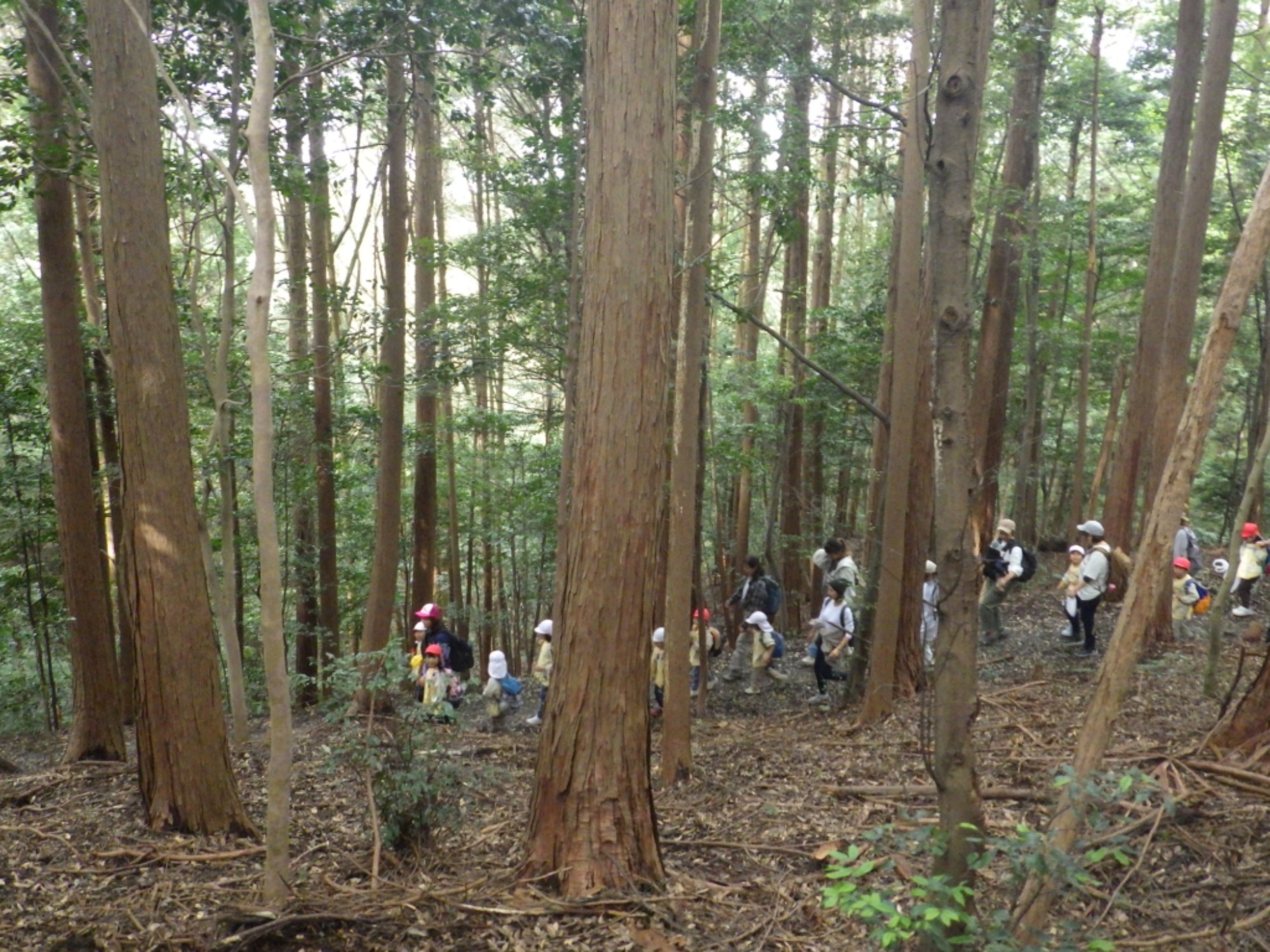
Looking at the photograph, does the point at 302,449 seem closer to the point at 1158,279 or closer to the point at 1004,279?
the point at 1004,279

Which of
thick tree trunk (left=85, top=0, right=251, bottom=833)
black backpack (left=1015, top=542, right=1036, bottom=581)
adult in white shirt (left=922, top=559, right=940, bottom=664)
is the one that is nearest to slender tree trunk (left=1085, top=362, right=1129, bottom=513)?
black backpack (left=1015, top=542, right=1036, bottom=581)

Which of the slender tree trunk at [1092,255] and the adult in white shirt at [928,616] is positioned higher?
the slender tree trunk at [1092,255]

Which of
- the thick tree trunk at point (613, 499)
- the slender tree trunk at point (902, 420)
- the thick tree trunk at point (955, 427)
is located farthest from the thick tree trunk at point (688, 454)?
the thick tree trunk at point (955, 427)

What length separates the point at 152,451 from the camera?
621 cm

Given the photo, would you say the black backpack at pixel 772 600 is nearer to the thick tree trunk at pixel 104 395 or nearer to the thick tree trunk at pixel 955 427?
the thick tree trunk at pixel 104 395

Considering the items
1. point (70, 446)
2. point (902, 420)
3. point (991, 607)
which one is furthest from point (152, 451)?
point (991, 607)

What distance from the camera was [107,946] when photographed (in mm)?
4691

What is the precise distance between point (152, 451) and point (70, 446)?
346 centimetres

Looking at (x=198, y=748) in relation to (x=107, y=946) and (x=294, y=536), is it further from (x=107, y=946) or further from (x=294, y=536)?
(x=294, y=536)

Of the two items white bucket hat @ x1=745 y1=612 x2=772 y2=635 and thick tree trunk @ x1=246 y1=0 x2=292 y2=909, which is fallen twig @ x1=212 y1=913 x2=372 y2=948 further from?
white bucket hat @ x1=745 y1=612 x2=772 y2=635

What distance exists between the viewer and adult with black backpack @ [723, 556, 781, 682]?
1230 centimetres

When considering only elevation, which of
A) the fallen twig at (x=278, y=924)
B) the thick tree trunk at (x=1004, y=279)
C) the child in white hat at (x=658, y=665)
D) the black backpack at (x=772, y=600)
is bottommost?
the child in white hat at (x=658, y=665)

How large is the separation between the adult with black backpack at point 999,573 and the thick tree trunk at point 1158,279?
1.54 meters

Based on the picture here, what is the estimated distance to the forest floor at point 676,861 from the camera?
4.75 m
